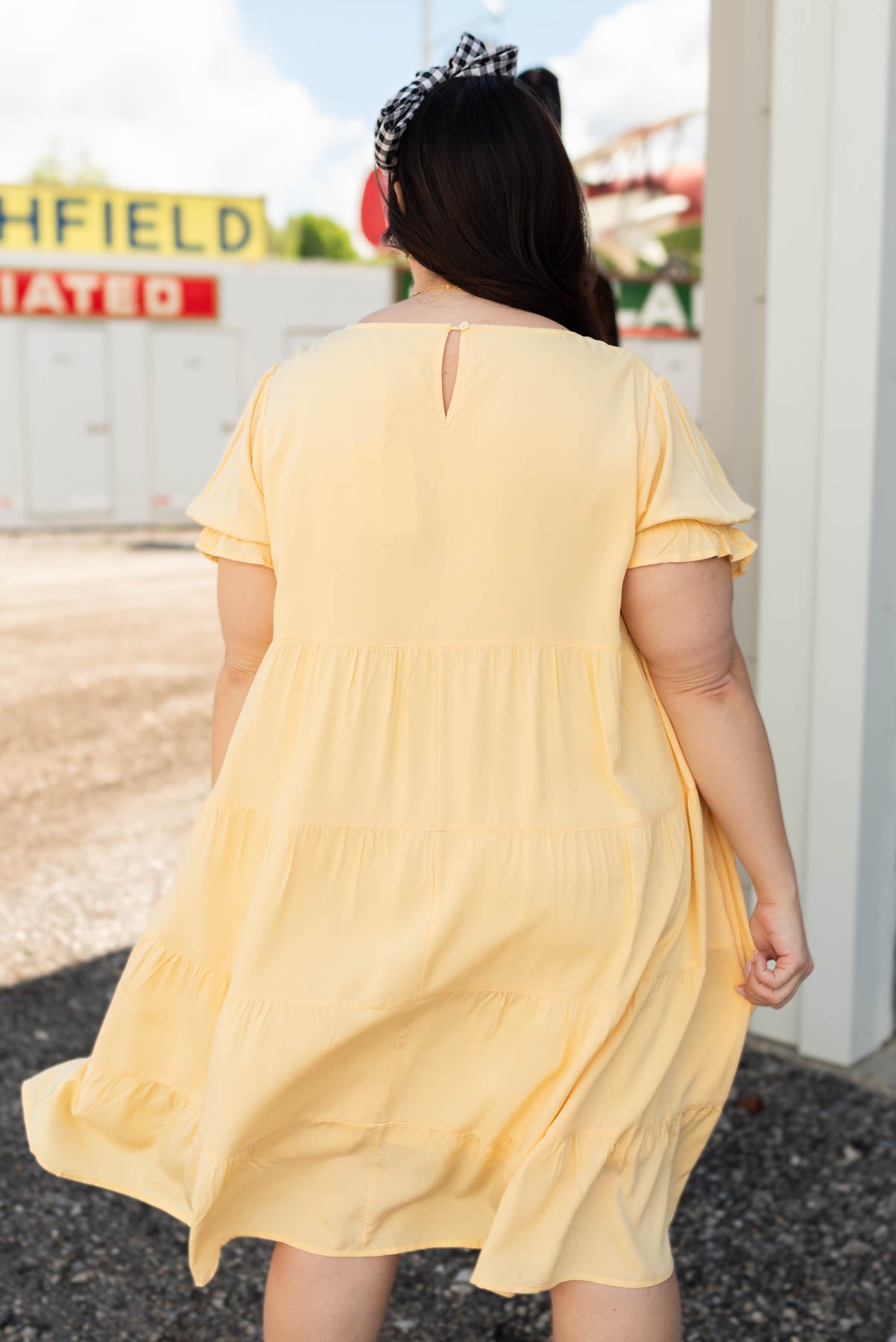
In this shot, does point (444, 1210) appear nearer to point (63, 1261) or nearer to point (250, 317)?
point (63, 1261)

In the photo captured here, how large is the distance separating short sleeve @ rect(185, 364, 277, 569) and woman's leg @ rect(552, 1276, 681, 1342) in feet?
2.67

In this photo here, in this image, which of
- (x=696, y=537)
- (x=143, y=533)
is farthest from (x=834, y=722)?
(x=143, y=533)

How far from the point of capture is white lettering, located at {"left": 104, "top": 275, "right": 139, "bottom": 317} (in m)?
17.5

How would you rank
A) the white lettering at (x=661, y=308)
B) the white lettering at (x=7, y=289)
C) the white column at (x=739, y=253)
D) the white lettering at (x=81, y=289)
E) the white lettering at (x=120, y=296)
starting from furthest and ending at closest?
the white lettering at (x=661, y=308)
the white lettering at (x=120, y=296)
the white lettering at (x=81, y=289)
the white lettering at (x=7, y=289)
the white column at (x=739, y=253)

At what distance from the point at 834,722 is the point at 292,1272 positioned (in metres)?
1.74

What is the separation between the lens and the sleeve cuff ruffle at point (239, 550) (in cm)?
135

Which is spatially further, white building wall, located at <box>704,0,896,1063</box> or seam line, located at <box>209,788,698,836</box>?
white building wall, located at <box>704,0,896,1063</box>

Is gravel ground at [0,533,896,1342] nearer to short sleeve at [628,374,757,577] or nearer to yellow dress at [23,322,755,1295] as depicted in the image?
yellow dress at [23,322,755,1295]

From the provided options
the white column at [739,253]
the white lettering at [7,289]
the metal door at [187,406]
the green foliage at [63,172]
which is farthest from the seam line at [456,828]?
the green foliage at [63,172]

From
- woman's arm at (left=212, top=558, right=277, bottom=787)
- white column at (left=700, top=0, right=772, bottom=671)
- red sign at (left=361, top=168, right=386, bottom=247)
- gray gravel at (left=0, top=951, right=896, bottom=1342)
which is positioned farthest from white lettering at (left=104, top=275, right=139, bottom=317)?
woman's arm at (left=212, top=558, right=277, bottom=787)

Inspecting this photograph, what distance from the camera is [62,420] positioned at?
691 inches

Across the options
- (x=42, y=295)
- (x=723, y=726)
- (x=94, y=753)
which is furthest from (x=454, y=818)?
(x=42, y=295)

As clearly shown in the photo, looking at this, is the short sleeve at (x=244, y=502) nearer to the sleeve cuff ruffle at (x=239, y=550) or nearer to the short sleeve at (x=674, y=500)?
the sleeve cuff ruffle at (x=239, y=550)

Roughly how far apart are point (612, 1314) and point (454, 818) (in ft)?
1.73
